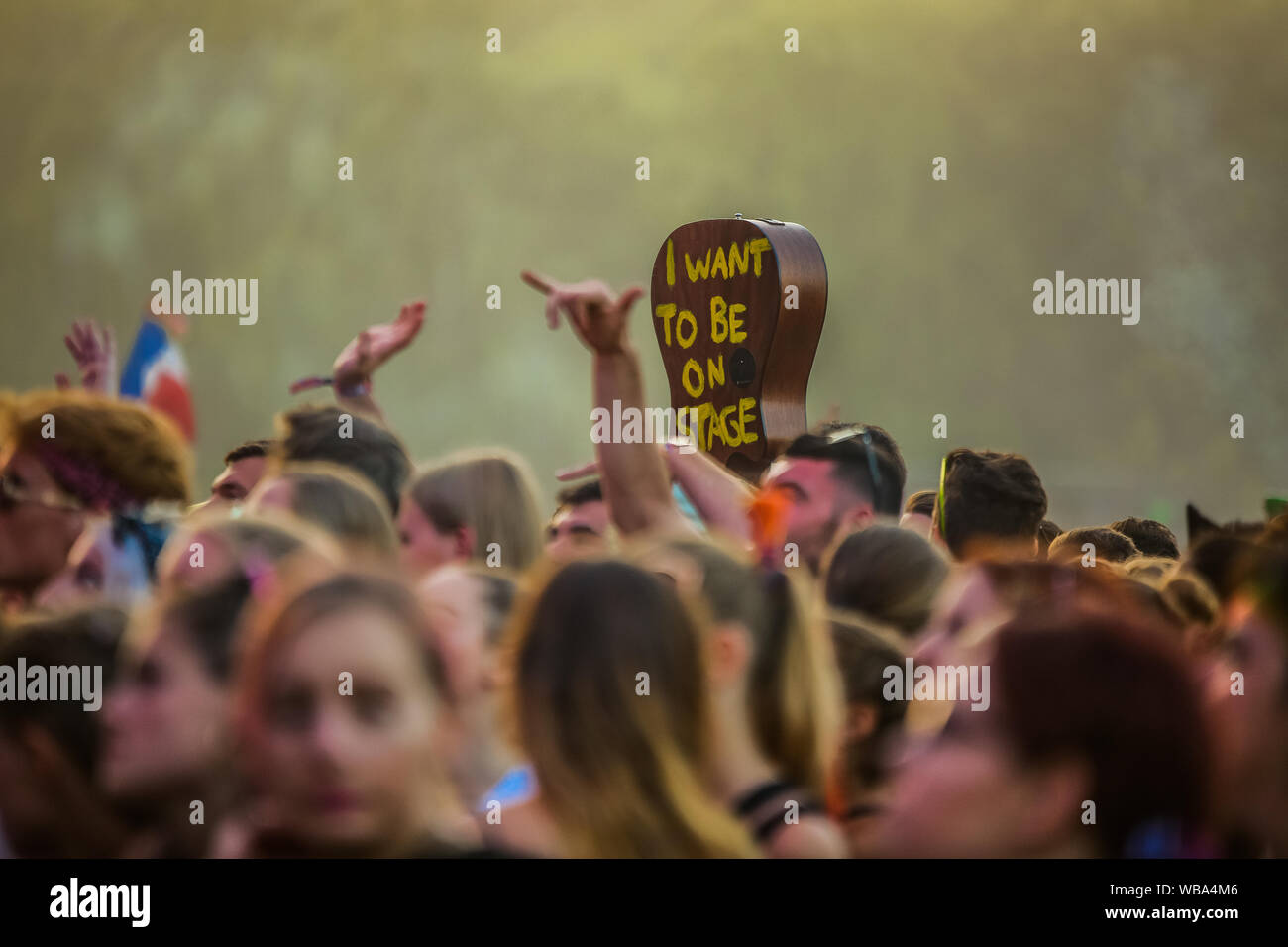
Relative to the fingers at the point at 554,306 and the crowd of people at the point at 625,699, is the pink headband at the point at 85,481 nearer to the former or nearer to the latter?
the crowd of people at the point at 625,699

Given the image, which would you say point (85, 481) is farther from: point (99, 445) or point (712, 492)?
point (712, 492)

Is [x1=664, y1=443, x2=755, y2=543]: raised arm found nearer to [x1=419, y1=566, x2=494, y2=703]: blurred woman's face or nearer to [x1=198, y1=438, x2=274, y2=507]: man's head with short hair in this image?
[x1=419, y1=566, x2=494, y2=703]: blurred woman's face

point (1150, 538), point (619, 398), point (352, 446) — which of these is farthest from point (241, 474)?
point (1150, 538)

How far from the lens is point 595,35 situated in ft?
19.0

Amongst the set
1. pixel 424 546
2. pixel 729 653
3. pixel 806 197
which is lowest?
pixel 729 653

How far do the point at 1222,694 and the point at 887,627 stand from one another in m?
0.47

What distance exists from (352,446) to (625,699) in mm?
1088

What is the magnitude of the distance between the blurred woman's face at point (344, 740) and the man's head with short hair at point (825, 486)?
1.19 metres

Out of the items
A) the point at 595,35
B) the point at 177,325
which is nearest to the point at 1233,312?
the point at 595,35

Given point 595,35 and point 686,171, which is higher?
point 595,35

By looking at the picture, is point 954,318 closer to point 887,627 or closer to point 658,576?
point 887,627

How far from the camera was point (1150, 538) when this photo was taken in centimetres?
314

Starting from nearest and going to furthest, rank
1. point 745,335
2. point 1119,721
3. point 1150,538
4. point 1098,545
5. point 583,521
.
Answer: point 1119,721, point 583,521, point 1098,545, point 745,335, point 1150,538

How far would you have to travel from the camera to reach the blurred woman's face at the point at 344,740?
3.86 ft
